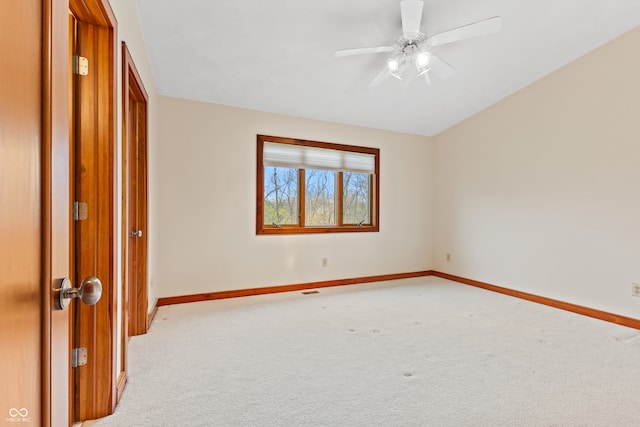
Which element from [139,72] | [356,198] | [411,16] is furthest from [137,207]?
[356,198]

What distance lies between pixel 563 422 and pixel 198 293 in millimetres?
3238

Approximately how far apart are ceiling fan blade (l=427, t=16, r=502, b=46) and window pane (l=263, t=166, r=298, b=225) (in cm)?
227

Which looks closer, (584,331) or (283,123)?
(584,331)

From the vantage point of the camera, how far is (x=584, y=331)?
2861mm

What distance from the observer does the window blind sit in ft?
13.1

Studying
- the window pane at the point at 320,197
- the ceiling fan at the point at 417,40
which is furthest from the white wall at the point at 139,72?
the window pane at the point at 320,197

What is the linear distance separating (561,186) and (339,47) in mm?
2774

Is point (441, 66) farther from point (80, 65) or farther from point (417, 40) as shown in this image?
point (80, 65)

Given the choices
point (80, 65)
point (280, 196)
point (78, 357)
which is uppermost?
point (80, 65)

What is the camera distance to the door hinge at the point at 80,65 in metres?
1.51

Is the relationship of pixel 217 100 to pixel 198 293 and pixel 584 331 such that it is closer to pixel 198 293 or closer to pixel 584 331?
pixel 198 293

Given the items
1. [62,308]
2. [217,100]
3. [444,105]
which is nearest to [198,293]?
[217,100]

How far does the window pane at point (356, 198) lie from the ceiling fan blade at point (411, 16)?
2.35m

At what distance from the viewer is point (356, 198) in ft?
15.5
